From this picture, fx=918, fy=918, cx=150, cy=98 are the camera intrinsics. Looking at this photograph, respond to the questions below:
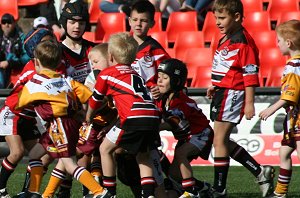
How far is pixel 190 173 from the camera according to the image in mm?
8328

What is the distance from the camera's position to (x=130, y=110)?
25.1ft

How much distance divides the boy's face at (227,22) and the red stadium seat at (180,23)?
22.4 ft

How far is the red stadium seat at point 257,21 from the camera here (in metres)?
15.2

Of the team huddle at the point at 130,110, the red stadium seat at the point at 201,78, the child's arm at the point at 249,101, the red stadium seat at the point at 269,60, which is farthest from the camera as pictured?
the red stadium seat at the point at 269,60

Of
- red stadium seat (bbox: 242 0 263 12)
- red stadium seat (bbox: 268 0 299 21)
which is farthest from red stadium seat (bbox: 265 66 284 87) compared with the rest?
red stadium seat (bbox: 242 0 263 12)

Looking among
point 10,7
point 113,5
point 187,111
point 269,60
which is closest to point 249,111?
point 187,111

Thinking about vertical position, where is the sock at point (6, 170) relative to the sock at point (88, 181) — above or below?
below

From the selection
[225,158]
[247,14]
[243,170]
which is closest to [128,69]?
[225,158]

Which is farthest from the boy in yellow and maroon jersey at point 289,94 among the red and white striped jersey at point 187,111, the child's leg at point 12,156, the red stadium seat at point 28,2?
the red stadium seat at point 28,2

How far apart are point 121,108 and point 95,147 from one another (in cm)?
91

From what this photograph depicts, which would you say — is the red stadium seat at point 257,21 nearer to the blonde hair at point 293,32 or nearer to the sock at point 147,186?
the blonde hair at point 293,32

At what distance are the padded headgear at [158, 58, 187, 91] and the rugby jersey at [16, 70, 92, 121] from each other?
783 mm

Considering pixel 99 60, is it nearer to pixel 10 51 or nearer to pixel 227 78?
pixel 227 78

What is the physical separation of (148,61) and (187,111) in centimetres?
83
